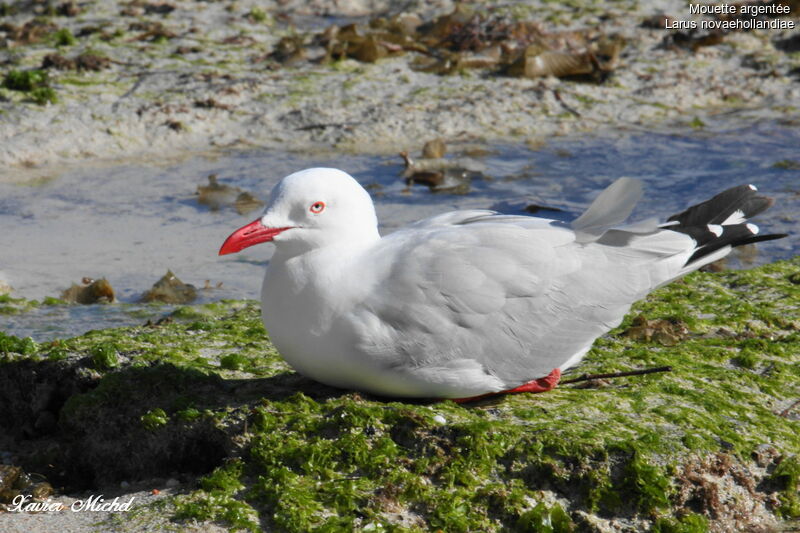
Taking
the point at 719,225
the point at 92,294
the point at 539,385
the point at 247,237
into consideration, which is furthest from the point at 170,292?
the point at 719,225

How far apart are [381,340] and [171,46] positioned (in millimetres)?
7231

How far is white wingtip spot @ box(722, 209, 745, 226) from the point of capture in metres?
4.82

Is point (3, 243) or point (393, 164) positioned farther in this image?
point (393, 164)

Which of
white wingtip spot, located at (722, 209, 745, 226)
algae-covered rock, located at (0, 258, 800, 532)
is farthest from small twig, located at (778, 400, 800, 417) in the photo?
white wingtip spot, located at (722, 209, 745, 226)

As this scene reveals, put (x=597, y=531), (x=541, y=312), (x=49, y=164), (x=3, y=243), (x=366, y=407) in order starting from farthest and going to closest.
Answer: (x=49, y=164) < (x=3, y=243) < (x=541, y=312) < (x=366, y=407) < (x=597, y=531)

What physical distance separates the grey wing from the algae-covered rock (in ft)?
0.67

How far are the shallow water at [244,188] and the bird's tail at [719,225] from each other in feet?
7.58

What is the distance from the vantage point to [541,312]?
412 centimetres

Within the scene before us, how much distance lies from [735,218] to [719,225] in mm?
133

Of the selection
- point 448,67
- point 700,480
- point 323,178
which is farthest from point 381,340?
point 448,67

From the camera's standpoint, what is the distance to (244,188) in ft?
26.9

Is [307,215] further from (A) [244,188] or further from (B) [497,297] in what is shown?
(A) [244,188]

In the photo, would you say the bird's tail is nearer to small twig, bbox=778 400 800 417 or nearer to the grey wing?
the grey wing

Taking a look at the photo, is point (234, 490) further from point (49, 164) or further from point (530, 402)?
point (49, 164)
